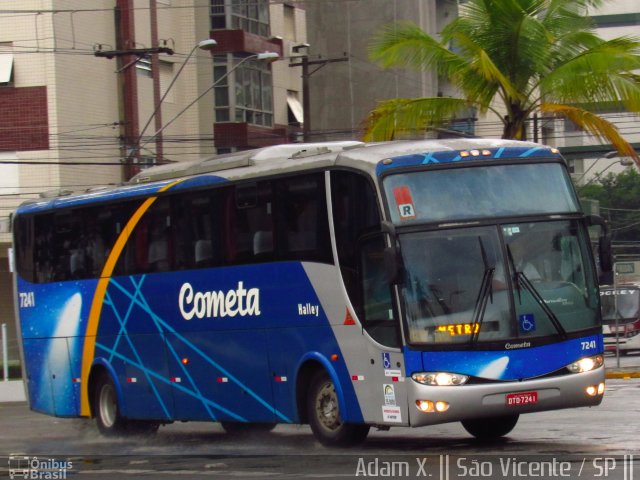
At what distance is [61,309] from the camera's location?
19547mm

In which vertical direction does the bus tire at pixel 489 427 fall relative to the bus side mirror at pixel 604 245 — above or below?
below

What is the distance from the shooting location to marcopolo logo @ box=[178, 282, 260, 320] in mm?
15477

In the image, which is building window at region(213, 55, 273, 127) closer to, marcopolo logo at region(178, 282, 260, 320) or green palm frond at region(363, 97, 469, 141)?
green palm frond at region(363, 97, 469, 141)

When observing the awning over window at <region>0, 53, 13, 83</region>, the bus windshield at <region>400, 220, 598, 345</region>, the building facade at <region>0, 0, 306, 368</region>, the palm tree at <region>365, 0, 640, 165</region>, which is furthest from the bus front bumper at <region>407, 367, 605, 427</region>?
the awning over window at <region>0, 53, 13, 83</region>

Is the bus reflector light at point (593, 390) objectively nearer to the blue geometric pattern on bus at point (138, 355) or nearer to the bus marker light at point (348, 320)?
the bus marker light at point (348, 320)

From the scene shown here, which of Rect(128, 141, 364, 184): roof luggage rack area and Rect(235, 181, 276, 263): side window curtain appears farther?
Rect(235, 181, 276, 263): side window curtain

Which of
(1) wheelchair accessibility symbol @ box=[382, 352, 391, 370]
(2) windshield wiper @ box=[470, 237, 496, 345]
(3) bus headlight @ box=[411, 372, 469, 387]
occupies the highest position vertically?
(2) windshield wiper @ box=[470, 237, 496, 345]

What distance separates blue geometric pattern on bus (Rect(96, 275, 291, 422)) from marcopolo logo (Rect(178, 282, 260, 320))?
0.49m

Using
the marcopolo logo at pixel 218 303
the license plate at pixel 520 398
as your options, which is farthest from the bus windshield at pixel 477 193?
the marcopolo logo at pixel 218 303

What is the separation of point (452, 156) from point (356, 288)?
1738 mm

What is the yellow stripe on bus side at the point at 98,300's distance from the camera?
703 inches

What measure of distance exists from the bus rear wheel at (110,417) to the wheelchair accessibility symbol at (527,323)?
Result: 7745 mm

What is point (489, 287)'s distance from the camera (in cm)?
1293

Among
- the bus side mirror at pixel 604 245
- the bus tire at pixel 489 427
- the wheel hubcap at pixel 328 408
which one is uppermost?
the bus side mirror at pixel 604 245
